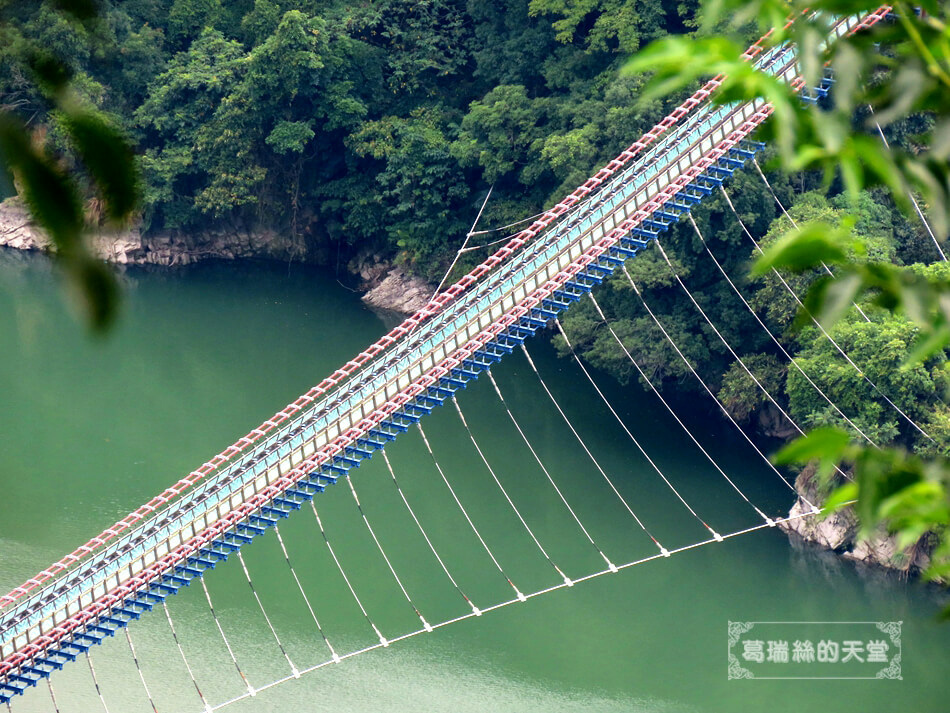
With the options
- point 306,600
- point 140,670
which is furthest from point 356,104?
point 140,670

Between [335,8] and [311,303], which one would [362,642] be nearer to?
[311,303]

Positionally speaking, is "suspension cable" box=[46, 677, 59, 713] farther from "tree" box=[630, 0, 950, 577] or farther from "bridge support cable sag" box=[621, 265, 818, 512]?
"tree" box=[630, 0, 950, 577]

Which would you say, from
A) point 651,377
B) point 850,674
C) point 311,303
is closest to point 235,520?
point 850,674

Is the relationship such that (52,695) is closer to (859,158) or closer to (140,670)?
(140,670)

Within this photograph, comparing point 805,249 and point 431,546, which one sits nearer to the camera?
point 805,249

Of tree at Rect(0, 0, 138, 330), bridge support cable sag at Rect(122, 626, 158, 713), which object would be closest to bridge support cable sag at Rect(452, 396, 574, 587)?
bridge support cable sag at Rect(122, 626, 158, 713)
